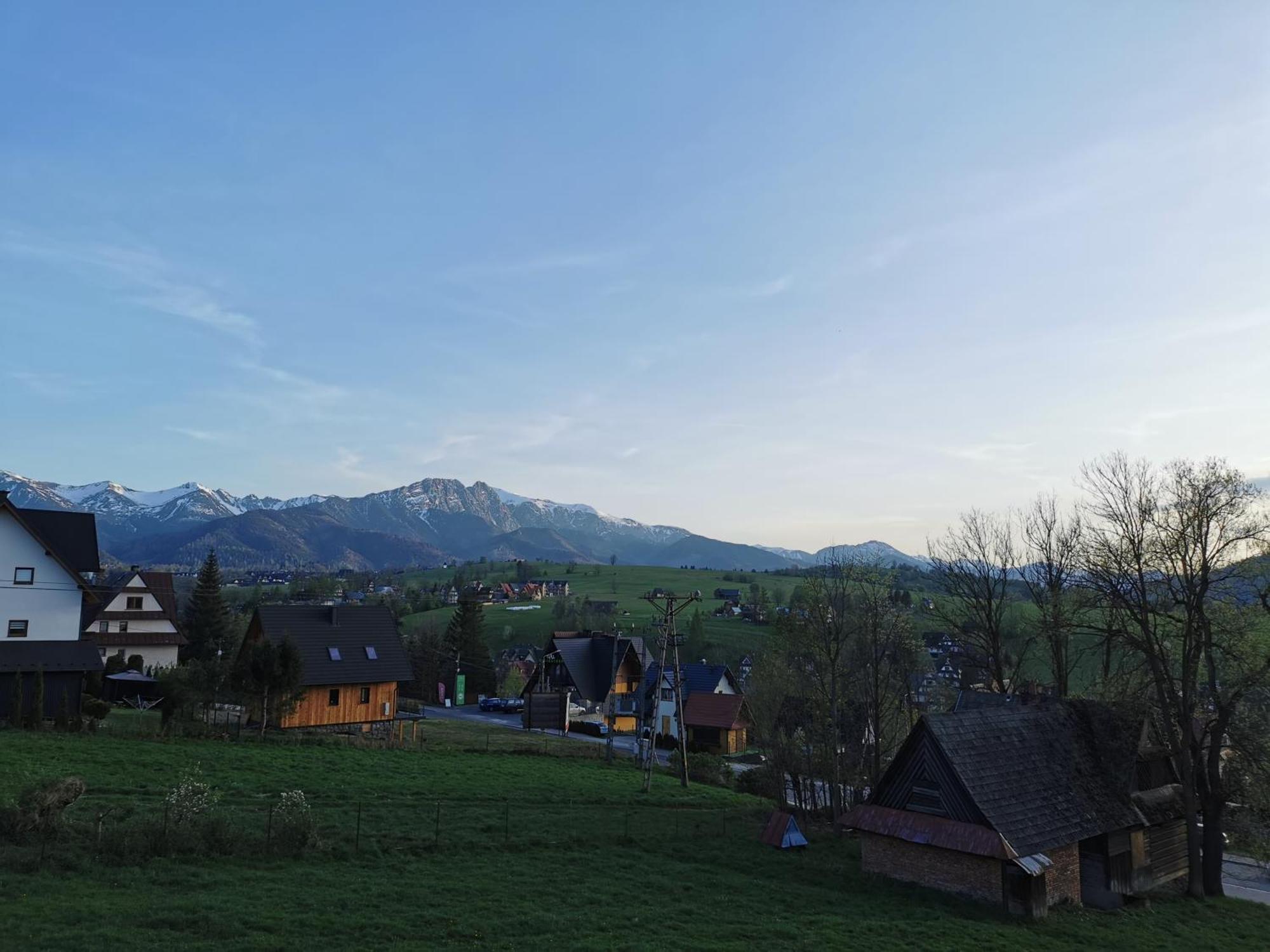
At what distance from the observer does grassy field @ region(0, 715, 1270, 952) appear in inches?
645

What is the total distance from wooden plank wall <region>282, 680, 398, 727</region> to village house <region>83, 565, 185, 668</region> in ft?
79.4

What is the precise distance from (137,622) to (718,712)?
51311mm

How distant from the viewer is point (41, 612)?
42219 mm

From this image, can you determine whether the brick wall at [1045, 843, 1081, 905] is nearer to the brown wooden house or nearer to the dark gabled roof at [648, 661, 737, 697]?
the brown wooden house

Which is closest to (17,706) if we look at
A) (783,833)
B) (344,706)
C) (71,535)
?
(71,535)

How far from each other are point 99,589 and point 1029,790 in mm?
70060

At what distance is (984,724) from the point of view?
94.1ft

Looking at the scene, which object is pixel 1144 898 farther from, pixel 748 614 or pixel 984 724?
pixel 748 614

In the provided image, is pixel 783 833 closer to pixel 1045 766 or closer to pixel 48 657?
pixel 1045 766

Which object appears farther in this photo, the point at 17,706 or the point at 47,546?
the point at 47,546

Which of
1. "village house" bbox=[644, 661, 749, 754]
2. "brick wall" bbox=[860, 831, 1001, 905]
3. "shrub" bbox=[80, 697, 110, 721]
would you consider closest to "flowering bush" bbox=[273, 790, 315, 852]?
"brick wall" bbox=[860, 831, 1001, 905]

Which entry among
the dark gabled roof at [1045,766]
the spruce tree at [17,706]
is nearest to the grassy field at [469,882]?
the spruce tree at [17,706]

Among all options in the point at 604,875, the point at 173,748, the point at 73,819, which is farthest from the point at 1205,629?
the point at 173,748

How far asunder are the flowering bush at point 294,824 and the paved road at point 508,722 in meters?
31.5
